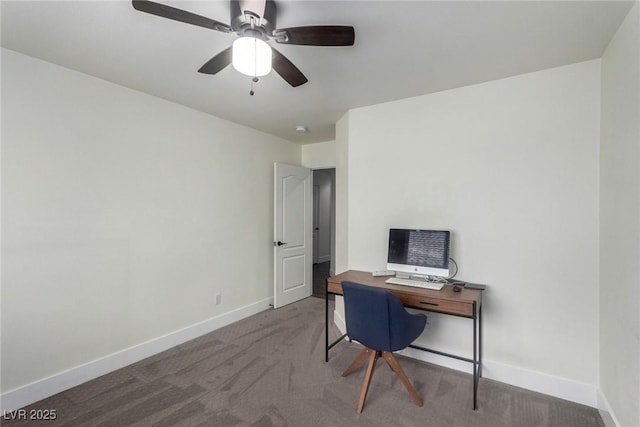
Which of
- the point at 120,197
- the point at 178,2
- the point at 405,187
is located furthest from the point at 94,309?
the point at 405,187

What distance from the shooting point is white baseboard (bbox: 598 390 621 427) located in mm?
1735

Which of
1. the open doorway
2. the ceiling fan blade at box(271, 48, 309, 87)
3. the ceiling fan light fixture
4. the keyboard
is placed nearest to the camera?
the ceiling fan light fixture

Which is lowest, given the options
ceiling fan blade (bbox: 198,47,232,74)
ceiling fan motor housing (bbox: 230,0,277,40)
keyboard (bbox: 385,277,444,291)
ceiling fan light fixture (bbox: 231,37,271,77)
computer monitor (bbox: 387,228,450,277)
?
keyboard (bbox: 385,277,444,291)

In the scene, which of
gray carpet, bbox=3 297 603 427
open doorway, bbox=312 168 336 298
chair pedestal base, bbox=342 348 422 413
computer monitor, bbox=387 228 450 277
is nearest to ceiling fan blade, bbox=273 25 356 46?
computer monitor, bbox=387 228 450 277

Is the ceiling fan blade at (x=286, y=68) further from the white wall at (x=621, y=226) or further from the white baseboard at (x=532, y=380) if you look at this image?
the white baseboard at (x=532, y=380)

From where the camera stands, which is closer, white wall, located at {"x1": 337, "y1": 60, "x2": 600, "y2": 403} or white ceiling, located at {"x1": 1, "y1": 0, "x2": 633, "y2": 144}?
white ceiling, located at {"x1": 1, "y1": 0, "x2": 633, "y2": 144}

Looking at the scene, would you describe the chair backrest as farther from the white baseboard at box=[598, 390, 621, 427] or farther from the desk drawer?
the white baseboard at box=[598, 390, 621, 427]

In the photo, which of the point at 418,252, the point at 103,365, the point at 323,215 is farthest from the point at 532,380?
the point at 323,215

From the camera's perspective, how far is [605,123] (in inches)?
76.2

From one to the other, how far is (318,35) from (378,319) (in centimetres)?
178

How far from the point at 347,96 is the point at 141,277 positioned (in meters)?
2.58

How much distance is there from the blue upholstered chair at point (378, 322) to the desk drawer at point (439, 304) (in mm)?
106

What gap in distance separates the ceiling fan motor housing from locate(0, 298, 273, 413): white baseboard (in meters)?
2.76

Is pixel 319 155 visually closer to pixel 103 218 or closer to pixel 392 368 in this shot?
pixel 103 218
